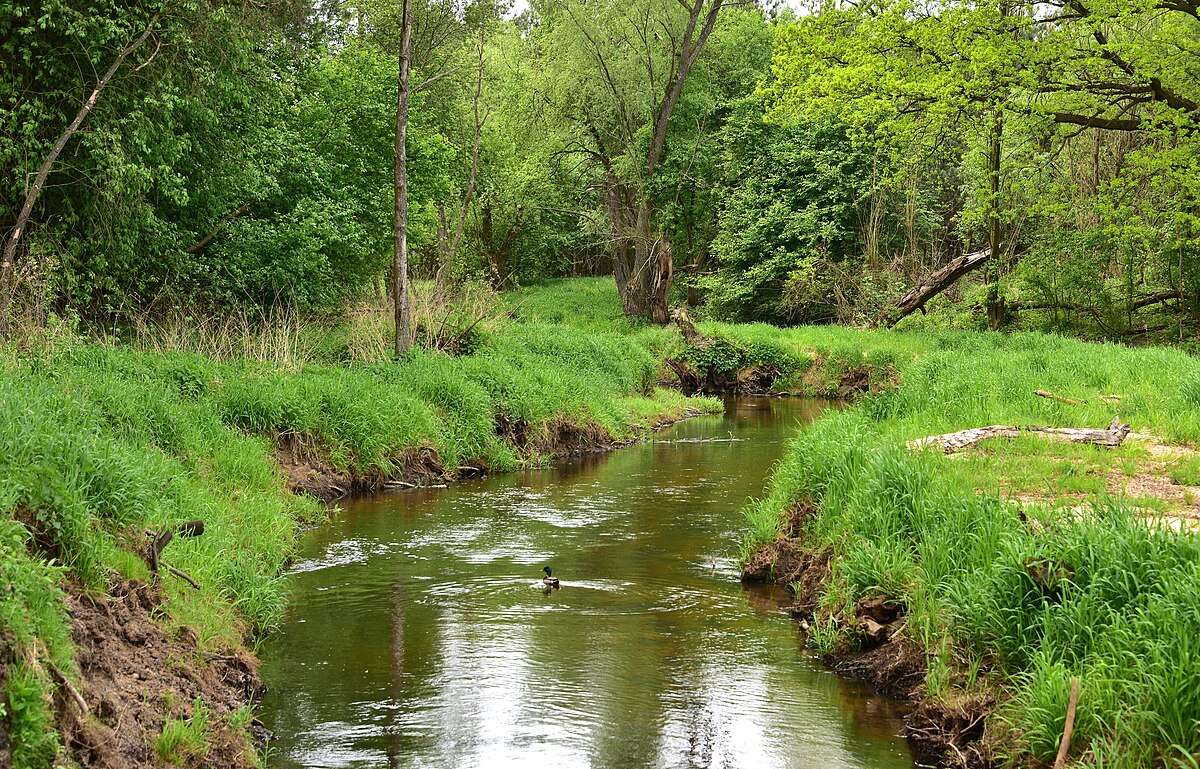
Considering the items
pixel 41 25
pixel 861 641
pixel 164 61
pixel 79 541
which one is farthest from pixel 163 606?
pixel 164 61

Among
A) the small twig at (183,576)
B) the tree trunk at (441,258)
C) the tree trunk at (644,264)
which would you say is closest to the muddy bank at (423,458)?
the tree trunk at (441,258)

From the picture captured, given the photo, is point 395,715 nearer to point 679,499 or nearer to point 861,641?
point 861,641

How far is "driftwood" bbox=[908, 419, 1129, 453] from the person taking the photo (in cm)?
970

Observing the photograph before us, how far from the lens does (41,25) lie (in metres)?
13.7

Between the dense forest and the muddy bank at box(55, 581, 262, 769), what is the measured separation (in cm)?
699

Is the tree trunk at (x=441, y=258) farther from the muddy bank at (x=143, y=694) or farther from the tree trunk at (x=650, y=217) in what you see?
the muddy bank at (x=143, y=694)

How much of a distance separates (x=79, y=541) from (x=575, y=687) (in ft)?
11.0

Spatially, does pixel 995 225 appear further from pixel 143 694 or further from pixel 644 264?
pixel 143 694

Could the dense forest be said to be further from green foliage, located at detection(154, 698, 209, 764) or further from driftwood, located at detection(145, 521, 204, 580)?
green foliage, located at detection(154, 698, 209, 764)

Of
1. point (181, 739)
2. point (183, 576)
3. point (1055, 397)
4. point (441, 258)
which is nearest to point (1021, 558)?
point (181, 739)

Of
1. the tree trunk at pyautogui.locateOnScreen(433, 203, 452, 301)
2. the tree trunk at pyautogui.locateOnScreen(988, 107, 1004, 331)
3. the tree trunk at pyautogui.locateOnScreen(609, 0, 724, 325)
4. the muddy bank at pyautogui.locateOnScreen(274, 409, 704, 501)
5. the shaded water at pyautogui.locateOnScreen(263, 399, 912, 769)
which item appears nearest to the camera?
the shaded water at pyautogui.locateOnScreen(263, 399, 912, 769)

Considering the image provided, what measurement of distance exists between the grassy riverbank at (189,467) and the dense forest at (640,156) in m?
2.38

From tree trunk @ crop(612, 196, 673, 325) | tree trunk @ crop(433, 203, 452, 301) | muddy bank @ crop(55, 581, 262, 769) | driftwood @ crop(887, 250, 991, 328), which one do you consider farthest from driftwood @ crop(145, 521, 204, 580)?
driftwood @ crop(887, 250, 991, 328)

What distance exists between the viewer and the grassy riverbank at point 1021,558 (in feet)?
16.5
